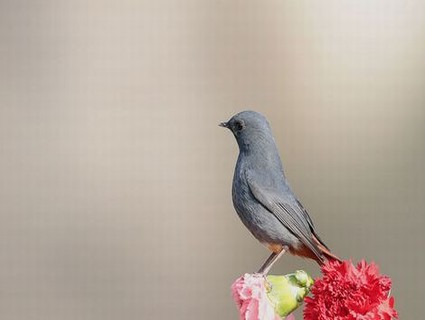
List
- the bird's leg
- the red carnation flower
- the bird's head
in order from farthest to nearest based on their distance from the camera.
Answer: the bird's head < the bird's leg < the red carnation flower

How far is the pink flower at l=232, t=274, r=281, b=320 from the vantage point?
141 cm

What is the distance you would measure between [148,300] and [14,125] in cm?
112

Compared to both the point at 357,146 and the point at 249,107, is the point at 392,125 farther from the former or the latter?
the point at 249,107

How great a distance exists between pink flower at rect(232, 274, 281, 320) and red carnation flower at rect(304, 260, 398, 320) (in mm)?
75

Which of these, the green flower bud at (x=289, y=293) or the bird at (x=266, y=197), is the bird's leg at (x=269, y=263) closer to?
the bird at (x=266, y=197)

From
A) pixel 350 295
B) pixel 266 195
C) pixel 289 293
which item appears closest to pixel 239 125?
pixel 266 195

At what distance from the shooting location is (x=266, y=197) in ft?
6.23

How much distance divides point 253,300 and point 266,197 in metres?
0.50

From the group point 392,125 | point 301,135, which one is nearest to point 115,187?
point 301,135

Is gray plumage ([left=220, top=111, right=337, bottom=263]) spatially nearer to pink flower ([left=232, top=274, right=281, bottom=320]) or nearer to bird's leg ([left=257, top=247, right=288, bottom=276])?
bird's leg ([left=257, top=247, right=288, bottom=276])

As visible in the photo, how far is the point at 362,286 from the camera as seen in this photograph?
1329 millimetres

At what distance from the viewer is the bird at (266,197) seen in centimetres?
187

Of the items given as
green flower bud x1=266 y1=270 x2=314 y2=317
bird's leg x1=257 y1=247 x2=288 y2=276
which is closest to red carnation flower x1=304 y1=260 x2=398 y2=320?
green flower bud x1=266 y1=270 x2=314 y2=317

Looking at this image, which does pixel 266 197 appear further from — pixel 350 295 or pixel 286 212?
pixel 350 295
